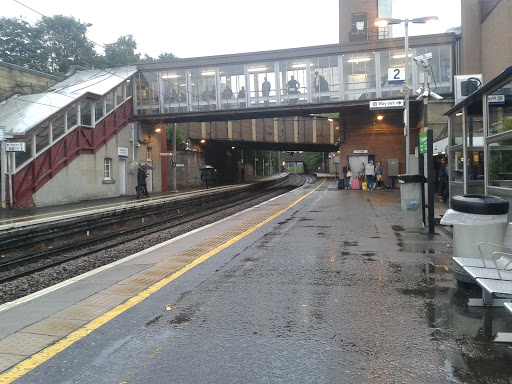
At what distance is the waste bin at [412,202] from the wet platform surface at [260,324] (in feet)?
7.86

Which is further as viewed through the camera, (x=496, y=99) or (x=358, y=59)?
(x=358, y=59)

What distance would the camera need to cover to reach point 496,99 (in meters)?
6.46

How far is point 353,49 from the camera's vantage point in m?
25.6

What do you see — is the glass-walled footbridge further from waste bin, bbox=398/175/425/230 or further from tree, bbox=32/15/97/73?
tree, bbox=32/15/97/73

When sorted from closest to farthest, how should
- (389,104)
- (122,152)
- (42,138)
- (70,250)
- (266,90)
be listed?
(70,250), (389,104), (42,138), (122,152), (266,90)

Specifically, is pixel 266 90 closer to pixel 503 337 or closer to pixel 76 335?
pixel 76 335

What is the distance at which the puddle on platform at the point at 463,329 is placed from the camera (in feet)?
10.1

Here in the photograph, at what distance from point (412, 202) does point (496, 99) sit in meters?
3.45

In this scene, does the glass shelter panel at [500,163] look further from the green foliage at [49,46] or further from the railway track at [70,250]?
the green foliage at [49,46]

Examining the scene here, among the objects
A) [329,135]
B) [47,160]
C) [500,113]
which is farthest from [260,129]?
[500,113]

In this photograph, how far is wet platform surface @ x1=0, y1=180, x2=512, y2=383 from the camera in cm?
313

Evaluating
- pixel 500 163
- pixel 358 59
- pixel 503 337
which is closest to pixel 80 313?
pixel 503 337

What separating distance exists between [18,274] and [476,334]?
7.79 metres

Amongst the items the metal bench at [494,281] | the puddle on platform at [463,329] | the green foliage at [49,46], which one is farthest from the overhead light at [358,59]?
the green foliage at [49,46]
